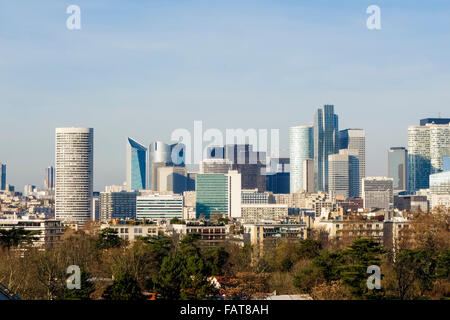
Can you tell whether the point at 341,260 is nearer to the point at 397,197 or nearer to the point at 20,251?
the point at 20,251

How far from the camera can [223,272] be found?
143 feet

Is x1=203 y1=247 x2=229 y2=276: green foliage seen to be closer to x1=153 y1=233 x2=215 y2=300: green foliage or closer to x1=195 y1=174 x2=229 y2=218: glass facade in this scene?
x1=153 y1=233 x2=215 y2=300: green foliage

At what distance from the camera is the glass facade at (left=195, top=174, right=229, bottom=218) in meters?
157

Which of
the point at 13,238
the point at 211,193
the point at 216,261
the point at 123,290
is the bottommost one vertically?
the point at 216,261

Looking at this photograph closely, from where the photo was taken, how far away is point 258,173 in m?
196

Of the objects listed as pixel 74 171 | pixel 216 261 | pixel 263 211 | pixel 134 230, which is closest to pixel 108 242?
pixel 216 261

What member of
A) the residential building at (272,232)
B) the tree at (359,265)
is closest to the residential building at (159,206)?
the residential building at (272,232)

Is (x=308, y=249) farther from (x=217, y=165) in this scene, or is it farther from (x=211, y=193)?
(x=217, y=165)

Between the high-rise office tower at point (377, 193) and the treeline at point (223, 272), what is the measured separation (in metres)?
125

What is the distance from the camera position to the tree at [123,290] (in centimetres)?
2777

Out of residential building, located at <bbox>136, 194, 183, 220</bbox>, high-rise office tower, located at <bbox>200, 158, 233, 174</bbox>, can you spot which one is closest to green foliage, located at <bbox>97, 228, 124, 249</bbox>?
residential building, located at <bbox>136, 194, 183, 220</bbox>

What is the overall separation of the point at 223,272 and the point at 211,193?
11662 centimetres

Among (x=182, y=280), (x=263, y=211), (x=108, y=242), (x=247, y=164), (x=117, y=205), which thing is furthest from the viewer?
(x=247, y=164)
